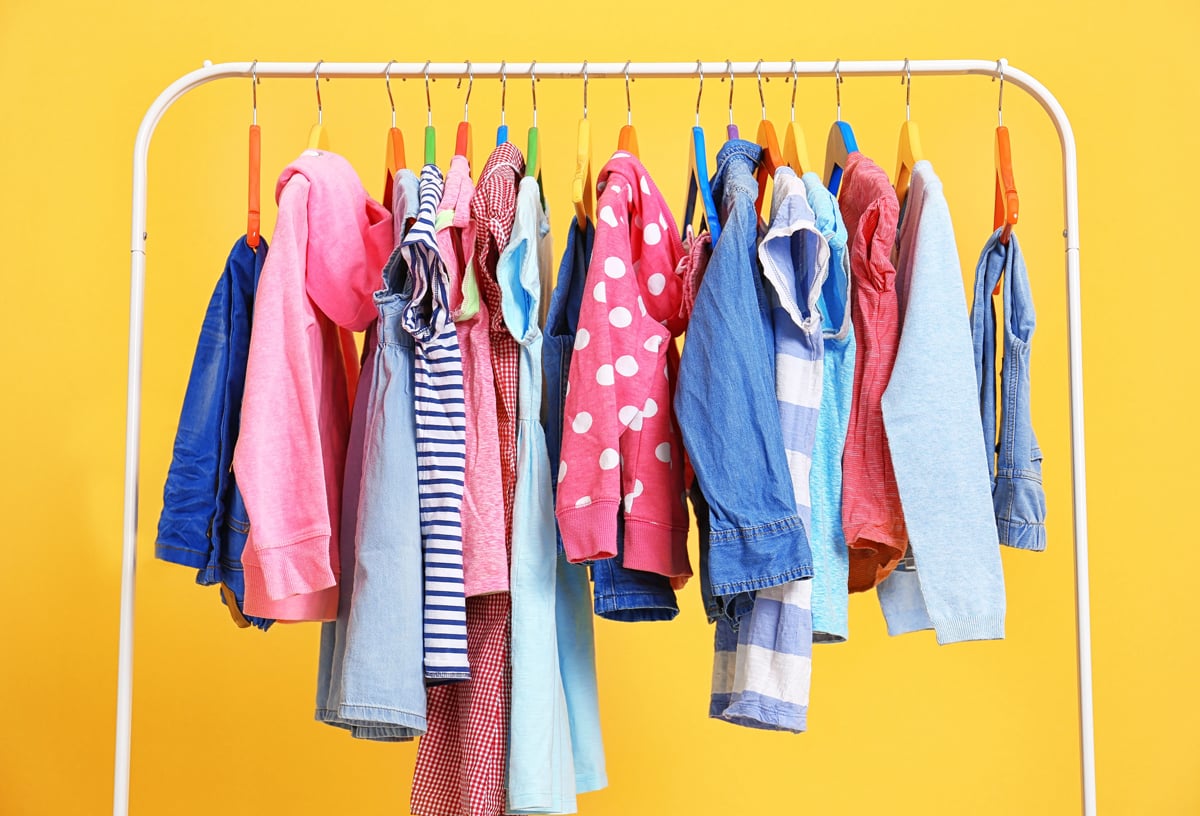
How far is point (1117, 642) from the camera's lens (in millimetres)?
3240

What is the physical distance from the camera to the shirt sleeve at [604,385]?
185cm

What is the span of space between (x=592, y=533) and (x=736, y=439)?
0.88ft

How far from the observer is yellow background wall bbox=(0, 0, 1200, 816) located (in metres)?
3.21

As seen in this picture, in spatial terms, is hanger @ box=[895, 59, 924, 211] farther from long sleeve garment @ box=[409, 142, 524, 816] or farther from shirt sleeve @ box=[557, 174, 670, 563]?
long sleeve garment @ box=[409, 142, 524, 816]

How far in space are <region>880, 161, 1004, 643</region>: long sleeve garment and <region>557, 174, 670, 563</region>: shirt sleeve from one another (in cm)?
42

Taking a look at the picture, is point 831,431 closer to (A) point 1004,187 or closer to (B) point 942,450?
(B) point 942,450

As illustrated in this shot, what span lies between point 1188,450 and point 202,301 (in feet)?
9.03

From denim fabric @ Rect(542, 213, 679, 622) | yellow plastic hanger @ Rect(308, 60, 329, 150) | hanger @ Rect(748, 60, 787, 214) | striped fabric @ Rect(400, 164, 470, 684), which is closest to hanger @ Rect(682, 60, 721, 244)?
hanger @ Rect(748, 60, 787, 214)

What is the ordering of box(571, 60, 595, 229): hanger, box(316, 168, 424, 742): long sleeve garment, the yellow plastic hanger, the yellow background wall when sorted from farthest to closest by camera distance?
the yellow background wall → the yellow plastic hanger → box(571, 60, 595, 229): hanger → box(316, 168, 424, 742): long sleeve garment

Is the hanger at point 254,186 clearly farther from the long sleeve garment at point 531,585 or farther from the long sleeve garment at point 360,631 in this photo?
the long sleeve garment at point 531,585

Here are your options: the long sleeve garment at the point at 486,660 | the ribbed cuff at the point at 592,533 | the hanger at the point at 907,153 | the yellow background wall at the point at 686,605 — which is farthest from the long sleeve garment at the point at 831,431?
the yellow background wall at the point at 686,605

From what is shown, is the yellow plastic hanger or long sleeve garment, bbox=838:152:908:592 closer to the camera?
long sleeve garment, bbox=838:152:908:592

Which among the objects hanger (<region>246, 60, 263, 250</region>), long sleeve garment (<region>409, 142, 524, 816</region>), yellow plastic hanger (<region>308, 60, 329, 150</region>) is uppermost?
yellow plastic hanger (<region>308, 60, 329, 150</region>)

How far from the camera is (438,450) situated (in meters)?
1.89
